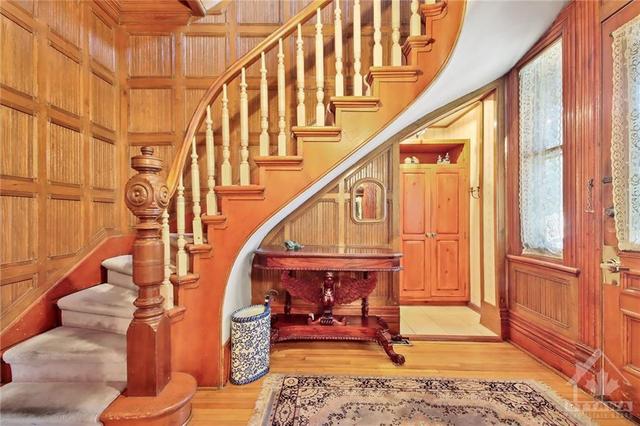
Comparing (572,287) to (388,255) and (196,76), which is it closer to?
(388,255)

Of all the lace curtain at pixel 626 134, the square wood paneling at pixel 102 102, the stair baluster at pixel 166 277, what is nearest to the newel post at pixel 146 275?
the stair baluster at pixel 166 277

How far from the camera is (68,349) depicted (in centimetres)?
161

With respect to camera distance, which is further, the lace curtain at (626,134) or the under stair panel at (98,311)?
the under stair panel at (98,311)

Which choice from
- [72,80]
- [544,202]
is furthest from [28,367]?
[544,202]

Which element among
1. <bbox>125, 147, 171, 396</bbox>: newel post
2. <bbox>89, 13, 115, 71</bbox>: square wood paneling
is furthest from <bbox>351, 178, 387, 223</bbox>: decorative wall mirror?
<bbox>89, 13, 115, 71</bbox>: square wood paneling

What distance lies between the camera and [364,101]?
188 cm

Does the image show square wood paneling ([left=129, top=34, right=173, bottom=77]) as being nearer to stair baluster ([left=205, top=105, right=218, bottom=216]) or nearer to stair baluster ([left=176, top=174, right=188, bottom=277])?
stair baluster ([left=205, top=105, right=218, bottom=216])

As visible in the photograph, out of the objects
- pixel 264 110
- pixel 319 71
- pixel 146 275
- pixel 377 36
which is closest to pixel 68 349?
pixel 146 275

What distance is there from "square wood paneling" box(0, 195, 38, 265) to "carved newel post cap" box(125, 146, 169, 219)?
0.99 m

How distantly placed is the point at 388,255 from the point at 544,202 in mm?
1275

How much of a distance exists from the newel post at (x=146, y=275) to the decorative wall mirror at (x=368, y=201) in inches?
69.3

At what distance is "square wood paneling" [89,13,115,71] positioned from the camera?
2392 millimetres

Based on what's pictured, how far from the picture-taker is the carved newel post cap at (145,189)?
133cm

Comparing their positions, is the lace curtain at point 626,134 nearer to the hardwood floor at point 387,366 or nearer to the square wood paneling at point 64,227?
the hardwood floor at point 387,366
